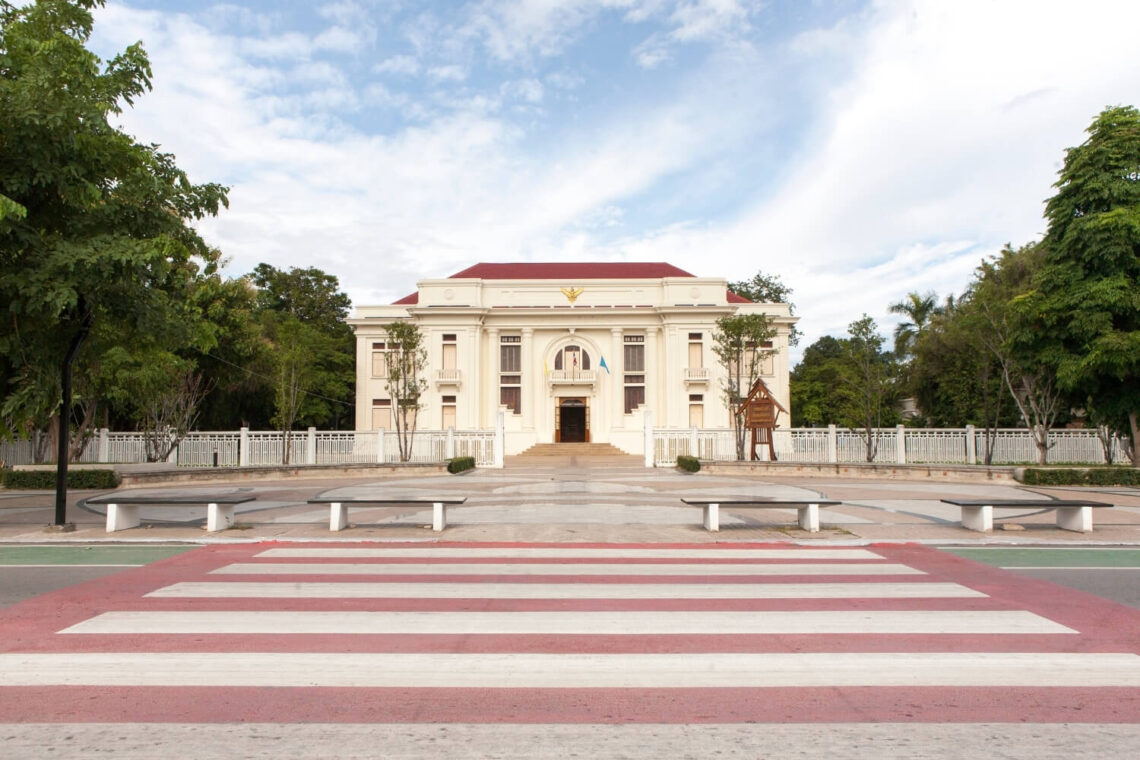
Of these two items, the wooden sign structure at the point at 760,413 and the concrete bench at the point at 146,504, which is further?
the wooden sign structure at the point at 760,413

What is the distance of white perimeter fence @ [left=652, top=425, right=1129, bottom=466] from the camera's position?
28172 millimetres

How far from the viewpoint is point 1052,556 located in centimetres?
946

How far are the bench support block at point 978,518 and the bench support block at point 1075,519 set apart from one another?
127 cm

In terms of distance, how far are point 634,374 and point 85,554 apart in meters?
38.5


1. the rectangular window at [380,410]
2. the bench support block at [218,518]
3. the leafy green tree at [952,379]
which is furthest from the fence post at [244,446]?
the leafy green tree at [952,379]

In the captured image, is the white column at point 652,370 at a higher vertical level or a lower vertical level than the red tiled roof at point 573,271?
lower

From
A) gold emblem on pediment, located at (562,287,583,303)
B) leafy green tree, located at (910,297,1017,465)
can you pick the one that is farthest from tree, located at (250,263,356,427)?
leafy green tree, located at (910,297,1017,465)

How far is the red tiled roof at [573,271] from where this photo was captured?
48.9 meters

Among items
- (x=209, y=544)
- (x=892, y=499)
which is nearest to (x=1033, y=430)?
(x=892, y=499)

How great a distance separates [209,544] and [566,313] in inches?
1433

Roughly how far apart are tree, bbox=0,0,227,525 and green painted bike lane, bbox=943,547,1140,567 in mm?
12293

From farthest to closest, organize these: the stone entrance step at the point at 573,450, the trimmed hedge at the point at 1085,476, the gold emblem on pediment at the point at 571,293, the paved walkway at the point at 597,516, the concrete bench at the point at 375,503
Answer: the gold emblem on pediment at the point at 571,293 → the stone entrance step at the point at 573,450 → the trimmed hedge at the point at 1085,476 → the concrete bench at the point at 375,503 → the paved walkway at the point at 597,516

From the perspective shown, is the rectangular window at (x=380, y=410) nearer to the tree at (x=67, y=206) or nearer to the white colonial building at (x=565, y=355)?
the white colonial building at (x=565, y=355)

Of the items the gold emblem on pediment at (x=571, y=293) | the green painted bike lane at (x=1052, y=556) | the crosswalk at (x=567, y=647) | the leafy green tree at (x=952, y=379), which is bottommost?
the green painted bike lane at (x=1052, y=556)
